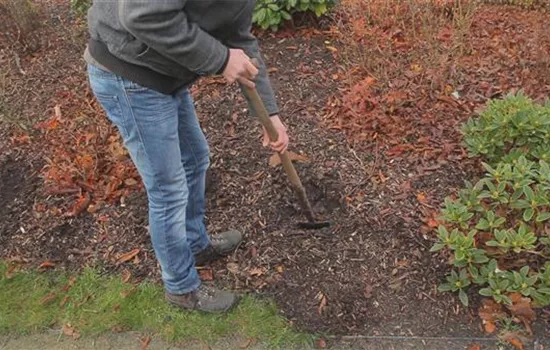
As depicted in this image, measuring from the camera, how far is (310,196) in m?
3.37

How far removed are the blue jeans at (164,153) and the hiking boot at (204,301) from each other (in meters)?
0.05

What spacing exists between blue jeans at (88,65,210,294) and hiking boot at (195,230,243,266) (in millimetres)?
263

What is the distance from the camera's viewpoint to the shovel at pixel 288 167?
2.34 metres

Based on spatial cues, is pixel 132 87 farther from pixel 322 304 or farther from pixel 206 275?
pixel 322 304

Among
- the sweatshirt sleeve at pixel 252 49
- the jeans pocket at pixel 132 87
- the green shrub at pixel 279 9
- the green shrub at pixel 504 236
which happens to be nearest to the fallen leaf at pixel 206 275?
the sweatshirt sleeve at pixel 252 49

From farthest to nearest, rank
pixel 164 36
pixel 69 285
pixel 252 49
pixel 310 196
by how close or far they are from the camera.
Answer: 1. pixel 310 196
2. pixel 69 285
3. pixel 252 49
4. pixel 164 36

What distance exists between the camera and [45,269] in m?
3.21

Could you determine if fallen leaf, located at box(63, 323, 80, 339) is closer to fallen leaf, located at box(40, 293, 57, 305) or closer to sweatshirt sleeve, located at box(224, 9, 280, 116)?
fallen leaf, located at box(40, 293, 57, 305)

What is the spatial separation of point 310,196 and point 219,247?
661 mm

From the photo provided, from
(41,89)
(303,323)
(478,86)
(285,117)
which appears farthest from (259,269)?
(41,89)

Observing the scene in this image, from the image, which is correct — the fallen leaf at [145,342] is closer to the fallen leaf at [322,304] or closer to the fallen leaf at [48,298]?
the fallen leaf at [48,298]

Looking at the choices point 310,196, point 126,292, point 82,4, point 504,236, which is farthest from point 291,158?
point 82,4

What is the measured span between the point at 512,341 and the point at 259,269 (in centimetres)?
131

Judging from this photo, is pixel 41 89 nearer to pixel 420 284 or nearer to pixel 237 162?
pixel 237 162
